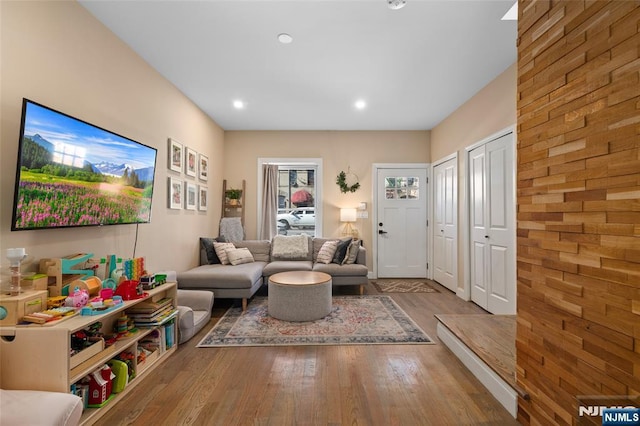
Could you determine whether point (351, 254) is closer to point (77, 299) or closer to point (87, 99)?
point (77, 299)

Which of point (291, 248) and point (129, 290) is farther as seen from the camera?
point (291, 248)

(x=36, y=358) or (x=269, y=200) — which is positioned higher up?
(x=269, y=200)

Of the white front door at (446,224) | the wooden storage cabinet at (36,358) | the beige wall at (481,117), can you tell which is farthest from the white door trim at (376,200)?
the wooden storage cabinet at (36,358)

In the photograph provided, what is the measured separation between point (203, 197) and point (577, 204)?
4.20 meters

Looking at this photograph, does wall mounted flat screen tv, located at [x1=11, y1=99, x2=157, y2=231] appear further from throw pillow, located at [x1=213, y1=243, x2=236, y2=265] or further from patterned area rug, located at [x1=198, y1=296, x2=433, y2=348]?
throw pillow, located at [x1=213, y1=243, x2=236, y2=265]

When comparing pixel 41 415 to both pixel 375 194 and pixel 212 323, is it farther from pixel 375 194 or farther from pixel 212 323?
pixel 375 194

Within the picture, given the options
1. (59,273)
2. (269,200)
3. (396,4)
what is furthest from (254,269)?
(396,4)

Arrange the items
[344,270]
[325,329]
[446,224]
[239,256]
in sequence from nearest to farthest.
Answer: [325,329]
[344,270]
[239,256]
[446,224]

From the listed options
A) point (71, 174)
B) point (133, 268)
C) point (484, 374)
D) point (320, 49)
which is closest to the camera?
point (71, 174)

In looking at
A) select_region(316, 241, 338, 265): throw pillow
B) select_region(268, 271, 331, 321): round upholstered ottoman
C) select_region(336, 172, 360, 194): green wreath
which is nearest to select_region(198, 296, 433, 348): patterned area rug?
select_region(268, 271, 331, 321): round upholstered ottoman

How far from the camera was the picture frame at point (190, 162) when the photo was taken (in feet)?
12.1

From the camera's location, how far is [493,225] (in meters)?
3.26

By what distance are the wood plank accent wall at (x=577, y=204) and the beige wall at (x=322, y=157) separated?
139 inches

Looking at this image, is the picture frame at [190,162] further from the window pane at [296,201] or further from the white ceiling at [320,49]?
the window pane at [296,201]
